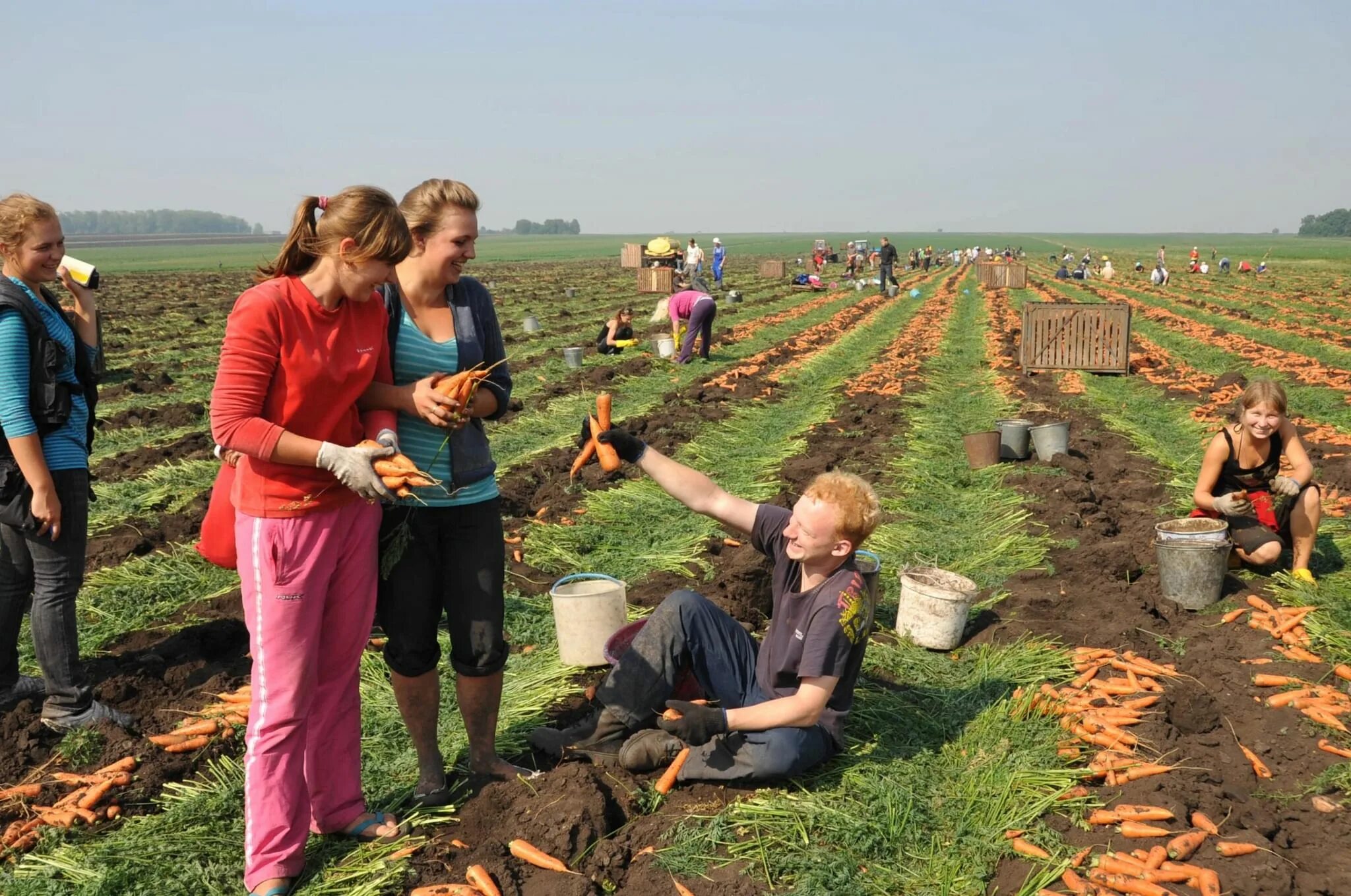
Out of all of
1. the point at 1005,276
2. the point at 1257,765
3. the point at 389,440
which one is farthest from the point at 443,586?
the point at 1005,276

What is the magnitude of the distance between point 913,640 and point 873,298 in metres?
27.1

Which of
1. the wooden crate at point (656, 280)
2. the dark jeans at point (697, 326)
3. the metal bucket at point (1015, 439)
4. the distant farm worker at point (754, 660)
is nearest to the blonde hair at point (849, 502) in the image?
the distant farm worker at point (754, 660)

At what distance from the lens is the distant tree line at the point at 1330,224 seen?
159 meters

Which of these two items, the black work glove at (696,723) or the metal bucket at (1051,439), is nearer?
the black work glove at (696,723)

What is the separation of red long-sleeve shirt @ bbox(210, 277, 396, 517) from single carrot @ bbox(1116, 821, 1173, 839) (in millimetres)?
2719

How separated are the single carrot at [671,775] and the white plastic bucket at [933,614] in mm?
1811

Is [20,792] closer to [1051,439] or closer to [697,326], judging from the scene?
[1051,439]

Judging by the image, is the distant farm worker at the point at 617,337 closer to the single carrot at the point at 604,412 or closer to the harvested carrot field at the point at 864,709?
the harvested carrot field at the point at 864,709

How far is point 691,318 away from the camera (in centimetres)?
1523

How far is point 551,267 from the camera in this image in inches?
2344

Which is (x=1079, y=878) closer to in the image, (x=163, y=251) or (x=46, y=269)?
(x=46, y=269)

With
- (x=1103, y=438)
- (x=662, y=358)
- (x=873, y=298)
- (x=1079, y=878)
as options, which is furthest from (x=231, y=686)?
(x=873, y=298)

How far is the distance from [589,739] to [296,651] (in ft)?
4.61

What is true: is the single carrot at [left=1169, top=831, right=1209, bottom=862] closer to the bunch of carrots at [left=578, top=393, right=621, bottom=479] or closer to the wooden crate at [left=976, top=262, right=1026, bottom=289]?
the bunch of carrots at [left=578, top=393, right=621, bottom=479]
